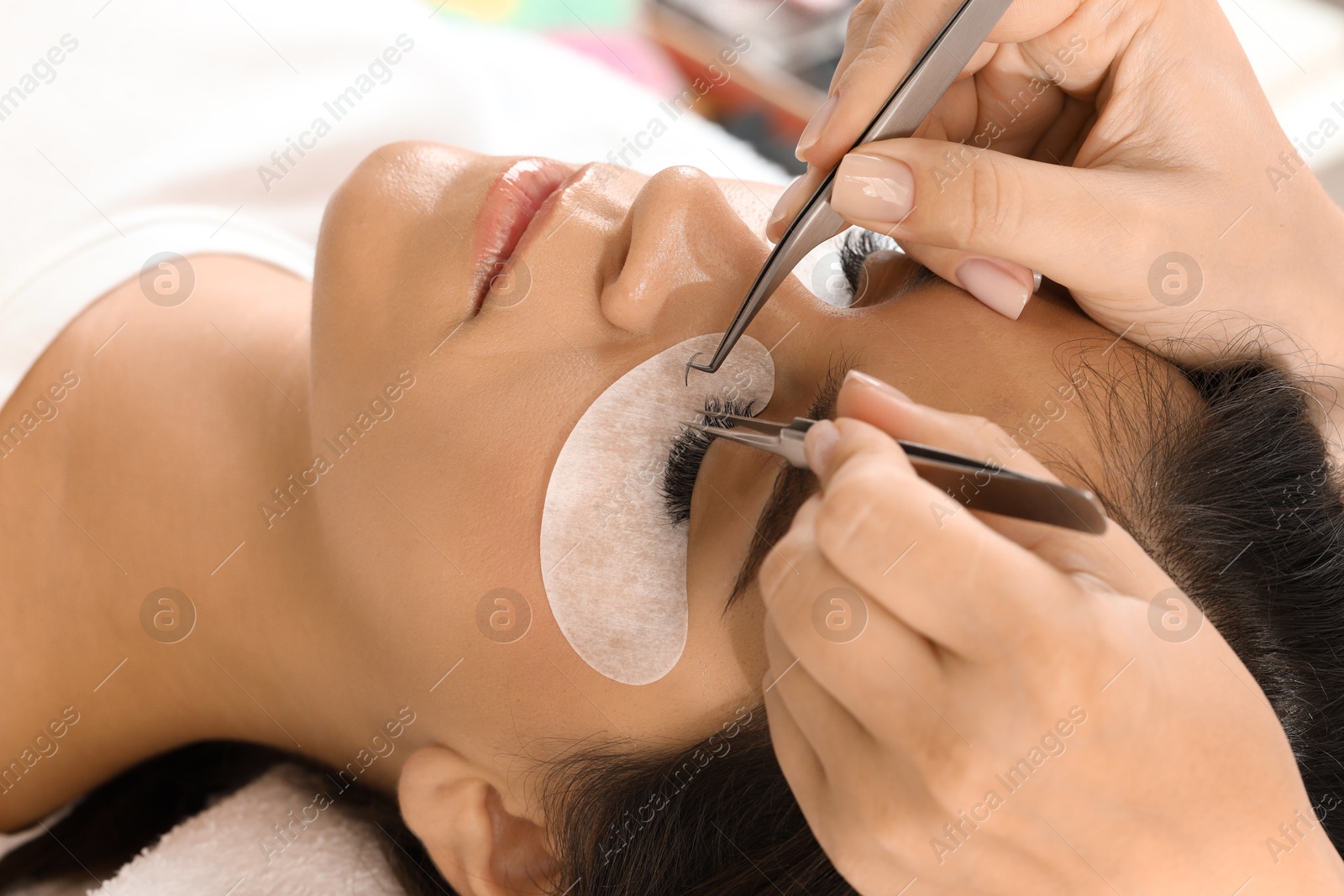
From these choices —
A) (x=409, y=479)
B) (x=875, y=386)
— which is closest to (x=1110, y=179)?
(x=875, y=386)

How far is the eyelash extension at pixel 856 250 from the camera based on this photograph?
0.77 meters

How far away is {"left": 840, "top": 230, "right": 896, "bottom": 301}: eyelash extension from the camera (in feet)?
2.53

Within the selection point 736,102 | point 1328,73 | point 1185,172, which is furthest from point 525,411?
point 1328,73

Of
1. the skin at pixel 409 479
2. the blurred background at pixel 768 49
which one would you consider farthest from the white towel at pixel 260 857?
the blurred background at pixel 768 49

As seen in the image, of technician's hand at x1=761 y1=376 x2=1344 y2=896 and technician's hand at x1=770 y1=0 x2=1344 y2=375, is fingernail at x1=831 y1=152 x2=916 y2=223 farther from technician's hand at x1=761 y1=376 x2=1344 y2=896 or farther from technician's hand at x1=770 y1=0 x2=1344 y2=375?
technician's hand at x1=761 y1=376 x2=1344 y2=896

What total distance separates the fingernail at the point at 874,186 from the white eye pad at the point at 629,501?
0.39 ft

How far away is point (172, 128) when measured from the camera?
1.03m

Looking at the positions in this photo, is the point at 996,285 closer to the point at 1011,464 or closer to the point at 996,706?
the point at 1011,464

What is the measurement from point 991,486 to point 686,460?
255 millimetres

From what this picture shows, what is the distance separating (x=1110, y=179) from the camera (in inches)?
24.6

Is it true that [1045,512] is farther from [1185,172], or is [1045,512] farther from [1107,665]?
[1185,172]

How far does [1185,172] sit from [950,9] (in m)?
0.21

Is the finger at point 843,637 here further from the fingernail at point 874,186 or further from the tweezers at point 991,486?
the fingernail at point 874,186

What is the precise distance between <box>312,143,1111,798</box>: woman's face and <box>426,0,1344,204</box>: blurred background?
1092 millimetres
